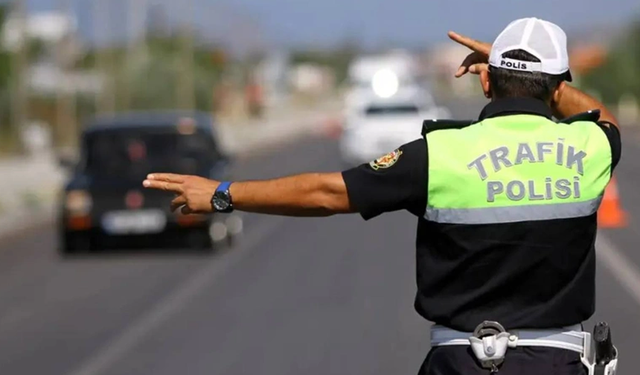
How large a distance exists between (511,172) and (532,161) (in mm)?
68

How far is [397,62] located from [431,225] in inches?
2797

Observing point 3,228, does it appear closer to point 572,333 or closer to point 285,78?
point 572,333

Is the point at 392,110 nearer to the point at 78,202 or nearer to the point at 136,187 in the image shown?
the point at 136,187

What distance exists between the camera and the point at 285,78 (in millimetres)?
135875

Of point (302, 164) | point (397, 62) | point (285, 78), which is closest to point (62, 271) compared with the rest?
point (302, 164)

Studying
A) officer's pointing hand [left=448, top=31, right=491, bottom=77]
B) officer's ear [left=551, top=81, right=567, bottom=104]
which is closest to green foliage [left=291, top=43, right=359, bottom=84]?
officer's pointing hand [left=448, top=31, right=491, bottom=77]

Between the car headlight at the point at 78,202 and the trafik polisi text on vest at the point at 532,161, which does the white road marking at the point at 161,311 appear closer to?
the car headlight at the point at 78,202

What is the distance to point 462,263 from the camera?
4043 mm

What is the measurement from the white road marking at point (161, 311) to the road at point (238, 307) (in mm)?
11

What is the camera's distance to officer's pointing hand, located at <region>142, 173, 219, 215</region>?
418 centimetres

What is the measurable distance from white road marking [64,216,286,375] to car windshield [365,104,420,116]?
1930 cm

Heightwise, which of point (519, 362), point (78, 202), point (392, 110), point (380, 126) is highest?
point (519, 362)

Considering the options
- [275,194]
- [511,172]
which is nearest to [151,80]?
[275,194]

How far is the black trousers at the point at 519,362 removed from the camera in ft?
13.3
